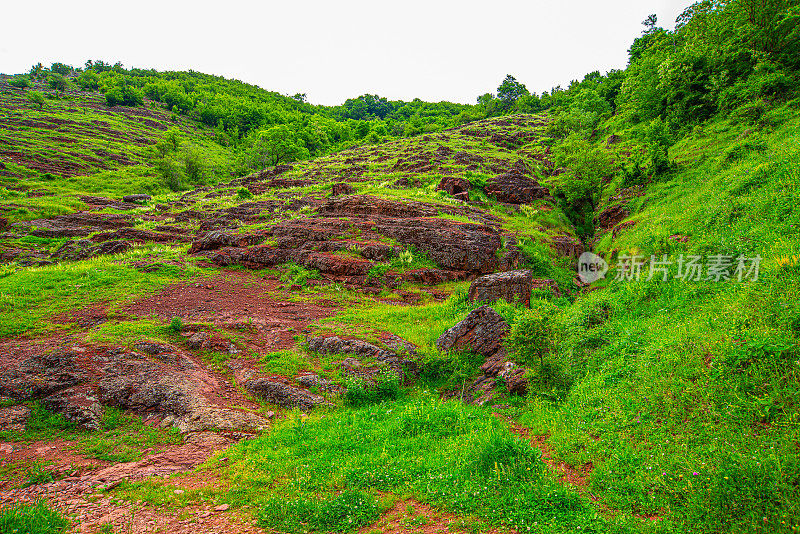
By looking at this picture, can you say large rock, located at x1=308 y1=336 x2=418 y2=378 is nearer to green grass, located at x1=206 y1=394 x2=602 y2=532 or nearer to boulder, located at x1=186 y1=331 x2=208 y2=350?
green grass, located at x1=206 y1=394 x2=602 y2=532

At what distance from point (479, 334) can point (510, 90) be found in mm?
160058

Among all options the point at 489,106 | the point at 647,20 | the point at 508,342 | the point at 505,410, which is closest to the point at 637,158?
the point at 508,342

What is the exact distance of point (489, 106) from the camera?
432 ft

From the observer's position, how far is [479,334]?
13.8m

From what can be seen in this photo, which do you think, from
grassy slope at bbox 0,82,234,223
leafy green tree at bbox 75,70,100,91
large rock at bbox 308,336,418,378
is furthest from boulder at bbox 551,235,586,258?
leafy green tree at bbox 75,70,100,91

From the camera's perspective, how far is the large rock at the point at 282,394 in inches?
423

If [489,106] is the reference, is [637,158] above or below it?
below

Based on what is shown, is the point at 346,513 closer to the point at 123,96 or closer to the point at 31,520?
the point at 31,520

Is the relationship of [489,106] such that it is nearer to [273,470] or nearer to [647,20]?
[647,20]

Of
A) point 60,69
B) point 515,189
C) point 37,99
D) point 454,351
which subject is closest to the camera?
point 454,351

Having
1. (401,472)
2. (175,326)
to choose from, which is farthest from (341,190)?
(401,472)

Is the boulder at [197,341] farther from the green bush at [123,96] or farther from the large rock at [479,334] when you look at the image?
the green bush at [123,96]

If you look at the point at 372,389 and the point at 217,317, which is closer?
the point at 372,389

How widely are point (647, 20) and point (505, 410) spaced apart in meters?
112
